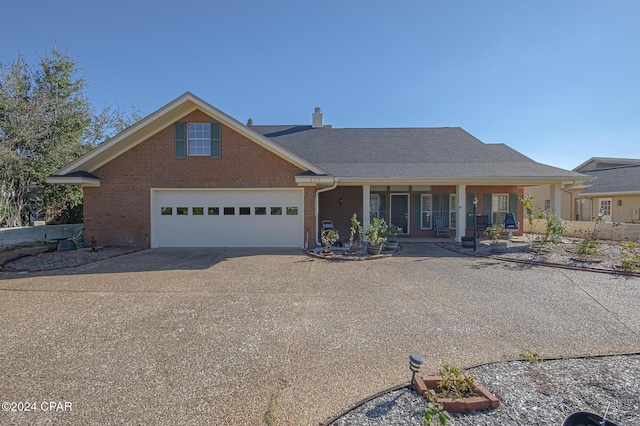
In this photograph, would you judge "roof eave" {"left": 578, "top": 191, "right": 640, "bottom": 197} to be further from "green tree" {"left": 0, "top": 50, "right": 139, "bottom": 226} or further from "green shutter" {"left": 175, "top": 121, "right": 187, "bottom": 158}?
"green tree" {"left": 0, "top": 50, "right": 139, "bottom": 226}

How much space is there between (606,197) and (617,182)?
1.34 meters

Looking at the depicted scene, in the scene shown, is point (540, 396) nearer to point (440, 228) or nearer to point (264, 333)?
point (264, 333)

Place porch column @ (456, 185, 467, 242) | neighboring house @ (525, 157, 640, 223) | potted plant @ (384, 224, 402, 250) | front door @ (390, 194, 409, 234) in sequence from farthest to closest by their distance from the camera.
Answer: neighboring house @ (525, 157, 640, 223)
front door @ (390, 194, 409, 234)
porch column @ (456, 185, 467, 242)
potted plant @ (384, 224, 402, 250)

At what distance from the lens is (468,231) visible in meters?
14.1

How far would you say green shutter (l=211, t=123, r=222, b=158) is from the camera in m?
11.0

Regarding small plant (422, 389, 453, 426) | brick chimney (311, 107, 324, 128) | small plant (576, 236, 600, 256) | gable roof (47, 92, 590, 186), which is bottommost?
small plant (422, 389, 453, 426)

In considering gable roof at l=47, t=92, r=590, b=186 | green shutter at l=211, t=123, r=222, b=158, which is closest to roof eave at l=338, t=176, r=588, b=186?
gable roof at l=47, t=92, r=590, b=186

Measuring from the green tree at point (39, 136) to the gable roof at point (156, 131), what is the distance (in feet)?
18.1

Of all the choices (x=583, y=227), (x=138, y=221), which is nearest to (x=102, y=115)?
(x=138, y=221)

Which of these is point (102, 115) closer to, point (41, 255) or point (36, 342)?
point (41, 255)

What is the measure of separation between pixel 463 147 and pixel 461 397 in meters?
14.4

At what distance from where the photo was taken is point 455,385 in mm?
2770

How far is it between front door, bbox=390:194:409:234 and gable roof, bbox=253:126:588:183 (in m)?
1.70

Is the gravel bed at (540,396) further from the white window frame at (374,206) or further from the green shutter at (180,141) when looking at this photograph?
the white window frame at (374,206)
